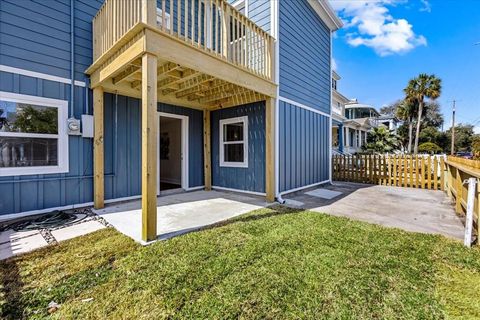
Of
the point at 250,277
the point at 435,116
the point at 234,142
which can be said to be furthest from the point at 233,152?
the point at 435,116

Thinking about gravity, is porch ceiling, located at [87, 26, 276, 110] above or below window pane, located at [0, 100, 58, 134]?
above

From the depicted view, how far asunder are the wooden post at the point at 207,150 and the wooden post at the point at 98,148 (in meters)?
2.85

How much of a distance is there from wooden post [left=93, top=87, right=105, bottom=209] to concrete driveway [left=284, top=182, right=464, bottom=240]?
4.12 m

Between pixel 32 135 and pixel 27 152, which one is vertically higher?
pixel 32 135

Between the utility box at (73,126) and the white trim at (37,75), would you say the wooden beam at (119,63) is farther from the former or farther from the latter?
the utility box at (73,126)

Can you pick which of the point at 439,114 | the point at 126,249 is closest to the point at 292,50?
the point at 126,249

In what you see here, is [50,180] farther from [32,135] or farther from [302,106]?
[302,106]

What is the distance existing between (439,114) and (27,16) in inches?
1907

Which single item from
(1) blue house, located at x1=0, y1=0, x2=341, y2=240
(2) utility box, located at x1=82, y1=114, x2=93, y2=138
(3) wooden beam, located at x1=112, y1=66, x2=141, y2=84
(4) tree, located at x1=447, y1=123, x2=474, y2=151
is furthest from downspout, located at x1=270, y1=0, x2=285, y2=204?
(4) tree, located at x1=447, y1=123, x2=474, y2=151

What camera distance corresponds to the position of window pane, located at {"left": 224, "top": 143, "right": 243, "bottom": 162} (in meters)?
6.10

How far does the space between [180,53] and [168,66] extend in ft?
2.56

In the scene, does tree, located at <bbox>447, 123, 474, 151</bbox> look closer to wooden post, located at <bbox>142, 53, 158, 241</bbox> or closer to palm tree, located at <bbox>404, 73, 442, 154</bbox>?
palm tree, located at <bbox>404, 73, 442, 154</bbox>

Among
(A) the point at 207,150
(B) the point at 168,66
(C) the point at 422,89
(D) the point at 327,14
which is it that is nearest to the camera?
(B) the point at 168,66

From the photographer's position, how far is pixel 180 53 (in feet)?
10.4
